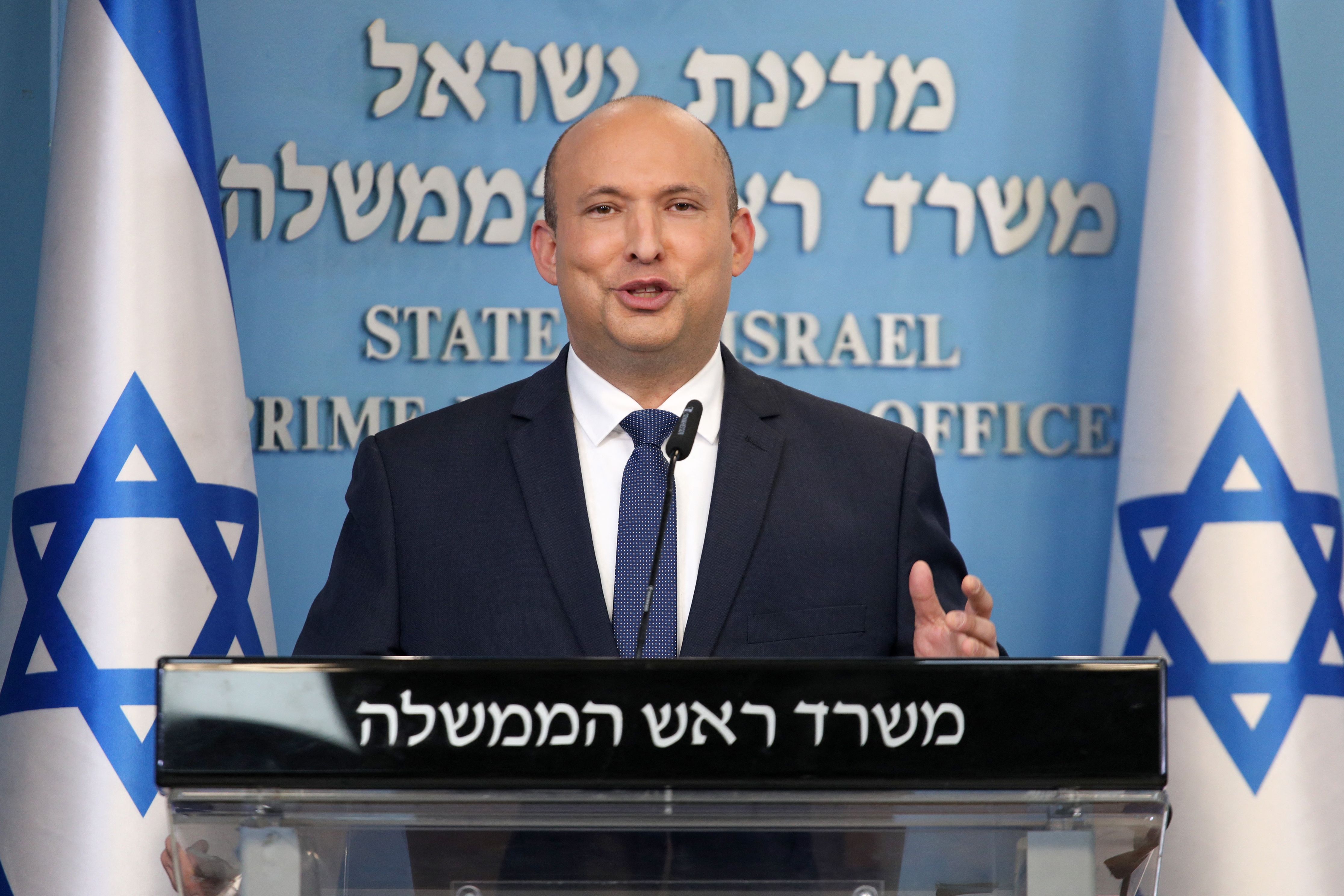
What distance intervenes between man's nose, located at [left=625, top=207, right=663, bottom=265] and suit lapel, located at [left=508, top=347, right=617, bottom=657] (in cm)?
21

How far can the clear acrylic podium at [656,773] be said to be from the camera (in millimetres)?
838

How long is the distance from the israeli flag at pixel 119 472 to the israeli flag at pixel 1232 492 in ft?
5.53

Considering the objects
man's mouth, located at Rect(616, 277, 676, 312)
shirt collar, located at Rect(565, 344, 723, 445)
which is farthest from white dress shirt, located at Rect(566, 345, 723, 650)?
man's mouth, located at Rect(616, 277, 676, 312)

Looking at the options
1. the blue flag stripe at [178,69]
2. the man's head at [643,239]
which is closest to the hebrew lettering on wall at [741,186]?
the blue flag stripe at [178,69]

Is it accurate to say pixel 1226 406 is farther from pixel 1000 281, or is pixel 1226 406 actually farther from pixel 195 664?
pixel 195 664

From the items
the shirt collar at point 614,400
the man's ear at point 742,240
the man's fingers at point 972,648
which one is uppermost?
the man's ear at point 742,240

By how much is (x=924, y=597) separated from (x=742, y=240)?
90 cm

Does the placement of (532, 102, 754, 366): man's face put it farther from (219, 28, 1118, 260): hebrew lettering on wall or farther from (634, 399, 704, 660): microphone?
(219, 28, 1118, 260): hebrew lettering on wall

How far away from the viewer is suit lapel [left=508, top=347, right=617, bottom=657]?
1.57m

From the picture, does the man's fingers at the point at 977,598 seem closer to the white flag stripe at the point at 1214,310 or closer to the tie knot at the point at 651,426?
the tie knot at the point at 651,426

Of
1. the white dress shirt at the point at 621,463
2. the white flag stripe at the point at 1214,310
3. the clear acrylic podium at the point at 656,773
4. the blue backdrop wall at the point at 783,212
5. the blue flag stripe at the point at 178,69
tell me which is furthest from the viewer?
the blue backdrop wall at the point at 783,212

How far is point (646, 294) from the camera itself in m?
1.75

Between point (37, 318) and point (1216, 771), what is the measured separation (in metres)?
2.27

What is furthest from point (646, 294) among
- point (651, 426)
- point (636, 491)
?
point (636, 491)
